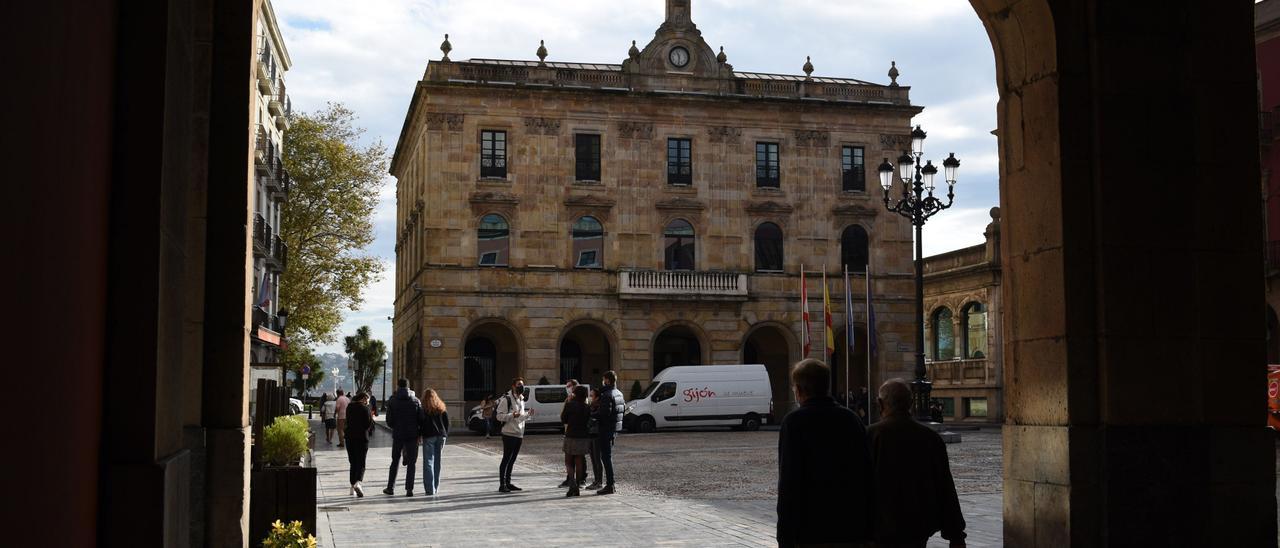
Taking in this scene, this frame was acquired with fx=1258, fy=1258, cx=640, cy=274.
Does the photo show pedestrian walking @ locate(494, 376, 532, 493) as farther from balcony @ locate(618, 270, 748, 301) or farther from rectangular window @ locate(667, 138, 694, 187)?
rectangular window @ locate(667, 138, 694, 187)

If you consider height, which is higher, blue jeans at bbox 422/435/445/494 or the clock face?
the clock face

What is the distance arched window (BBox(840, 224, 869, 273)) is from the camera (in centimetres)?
4791

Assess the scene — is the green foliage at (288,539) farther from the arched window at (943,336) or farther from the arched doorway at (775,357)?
the arched window at (943,336)

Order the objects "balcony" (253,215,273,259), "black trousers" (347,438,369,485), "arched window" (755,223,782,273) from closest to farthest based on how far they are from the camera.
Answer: "black trousers" (347,438,369,485) → "balcony" (253,215,273,259) → "arched window" (755,223,782,273)

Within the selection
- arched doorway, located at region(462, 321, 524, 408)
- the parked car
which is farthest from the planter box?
arched doorway, located at region(462, 321, 524, 408)

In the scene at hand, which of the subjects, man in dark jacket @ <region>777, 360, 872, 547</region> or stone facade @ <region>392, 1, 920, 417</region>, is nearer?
man in dark jacket @ <region>777, 360, 872, 547</region>

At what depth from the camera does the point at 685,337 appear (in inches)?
1937

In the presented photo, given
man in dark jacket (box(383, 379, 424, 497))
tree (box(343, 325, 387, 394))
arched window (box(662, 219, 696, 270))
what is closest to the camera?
man in dark jacket (box(383, 379, 424, 497))

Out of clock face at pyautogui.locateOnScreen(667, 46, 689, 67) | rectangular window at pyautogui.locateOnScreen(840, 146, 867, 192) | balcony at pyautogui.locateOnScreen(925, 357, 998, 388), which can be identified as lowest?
balcony at pyautogui.locateOnScreen(925, 357, 998, 388)

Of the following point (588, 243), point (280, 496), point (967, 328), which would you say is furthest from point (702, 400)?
point (280, 496)

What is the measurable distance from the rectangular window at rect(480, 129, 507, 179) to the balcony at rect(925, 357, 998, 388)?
59.0 feet

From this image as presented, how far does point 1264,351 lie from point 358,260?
138 ft

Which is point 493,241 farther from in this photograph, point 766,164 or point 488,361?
point 766,164

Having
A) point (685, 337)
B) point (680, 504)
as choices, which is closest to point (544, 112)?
point (685, 337)
